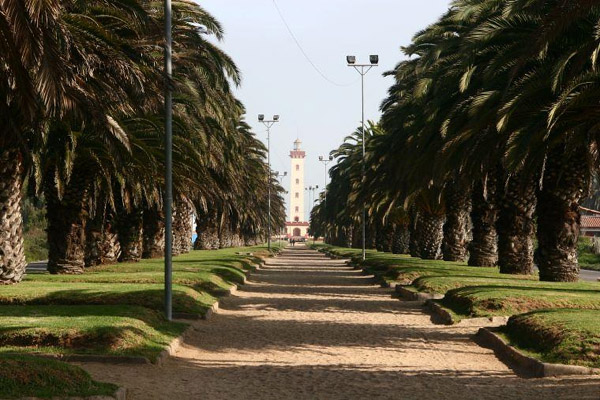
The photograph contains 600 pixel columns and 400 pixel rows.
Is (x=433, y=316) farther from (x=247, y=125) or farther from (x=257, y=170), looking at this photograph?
(x=257, y=170)

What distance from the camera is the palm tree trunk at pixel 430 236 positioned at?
42.0 meters

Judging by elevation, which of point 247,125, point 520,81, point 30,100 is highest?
point 247,125

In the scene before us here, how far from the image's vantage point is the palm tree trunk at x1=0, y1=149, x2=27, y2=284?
68.4 ft

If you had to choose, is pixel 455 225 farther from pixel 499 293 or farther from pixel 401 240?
pixel 401 240

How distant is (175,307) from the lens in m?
18.3

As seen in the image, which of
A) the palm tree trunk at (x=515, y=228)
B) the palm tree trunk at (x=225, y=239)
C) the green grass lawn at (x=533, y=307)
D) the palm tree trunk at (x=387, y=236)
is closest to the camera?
the green grass lawn at (x=533, y=307)

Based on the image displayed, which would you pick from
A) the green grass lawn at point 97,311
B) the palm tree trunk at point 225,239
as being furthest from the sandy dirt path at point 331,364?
the palm tree trunk at point 225,239

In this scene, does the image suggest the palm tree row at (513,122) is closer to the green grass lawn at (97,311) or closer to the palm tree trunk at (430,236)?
the green grass lawn at (97,311)

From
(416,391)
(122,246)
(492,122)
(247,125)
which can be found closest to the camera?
(416,391)

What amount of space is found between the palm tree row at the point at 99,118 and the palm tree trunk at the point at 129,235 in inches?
1.9

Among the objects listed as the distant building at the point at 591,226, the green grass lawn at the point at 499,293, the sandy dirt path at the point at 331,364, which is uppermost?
the distant building at the point at 591,226

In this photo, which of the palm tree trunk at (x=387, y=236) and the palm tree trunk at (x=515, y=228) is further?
the palm tree trunk at (x=387, y=236)

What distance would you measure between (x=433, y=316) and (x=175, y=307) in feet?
18.6

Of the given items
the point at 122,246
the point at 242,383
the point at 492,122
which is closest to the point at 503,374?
the point at 242,383
